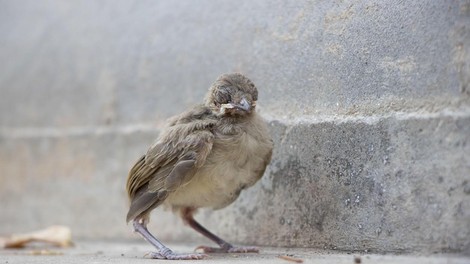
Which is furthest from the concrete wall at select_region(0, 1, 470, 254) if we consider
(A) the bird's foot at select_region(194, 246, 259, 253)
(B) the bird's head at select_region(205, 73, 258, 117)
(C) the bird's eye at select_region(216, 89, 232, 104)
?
(C) the bird's eye at select_region(216, 89, 232, 104)

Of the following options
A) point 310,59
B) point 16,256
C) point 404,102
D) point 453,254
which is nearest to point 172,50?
point 310,59

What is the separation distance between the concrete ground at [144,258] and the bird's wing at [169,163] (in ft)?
1.38

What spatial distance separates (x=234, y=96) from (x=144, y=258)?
1293mm

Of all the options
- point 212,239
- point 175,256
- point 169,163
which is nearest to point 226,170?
point 169,163

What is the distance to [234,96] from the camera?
4988mm

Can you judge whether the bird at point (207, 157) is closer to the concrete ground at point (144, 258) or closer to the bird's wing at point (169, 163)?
the bird's wing at point (169, 163)

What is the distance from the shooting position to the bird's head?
4.95m

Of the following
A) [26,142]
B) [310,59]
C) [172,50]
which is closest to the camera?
[310,59]

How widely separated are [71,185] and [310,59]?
11.0 ft

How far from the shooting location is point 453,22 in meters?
4.11

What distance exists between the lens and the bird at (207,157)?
4816 millimetres

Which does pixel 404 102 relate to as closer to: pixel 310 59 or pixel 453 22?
pixel 453 22

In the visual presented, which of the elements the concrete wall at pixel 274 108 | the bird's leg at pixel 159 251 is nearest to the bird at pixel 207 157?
the bird's leg at pixel 159 251

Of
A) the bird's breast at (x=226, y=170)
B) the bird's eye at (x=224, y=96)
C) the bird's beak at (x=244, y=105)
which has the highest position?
the bird's eye at (x=224, y=96)
